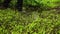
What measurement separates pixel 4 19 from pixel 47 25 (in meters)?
2.20

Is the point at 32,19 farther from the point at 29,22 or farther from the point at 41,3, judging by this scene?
the point at 41,3

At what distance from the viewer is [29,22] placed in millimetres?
8227

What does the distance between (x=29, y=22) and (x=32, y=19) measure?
308mm

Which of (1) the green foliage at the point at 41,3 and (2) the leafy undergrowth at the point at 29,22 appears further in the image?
(1) the green foliage at the point at 41,3

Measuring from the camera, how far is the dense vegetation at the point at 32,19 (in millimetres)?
7711

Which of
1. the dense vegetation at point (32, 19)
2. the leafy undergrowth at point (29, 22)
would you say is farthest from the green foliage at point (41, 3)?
the leafy undergrowth at point (29, 22)

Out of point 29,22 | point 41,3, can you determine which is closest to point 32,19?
point 29,22

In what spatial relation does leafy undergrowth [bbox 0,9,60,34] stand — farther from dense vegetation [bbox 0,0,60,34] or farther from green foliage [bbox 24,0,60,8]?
green foliage [bbox 24,0,60,8]

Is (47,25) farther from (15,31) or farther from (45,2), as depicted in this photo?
(45,2)

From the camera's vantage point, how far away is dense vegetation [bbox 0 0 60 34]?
25.3 feet

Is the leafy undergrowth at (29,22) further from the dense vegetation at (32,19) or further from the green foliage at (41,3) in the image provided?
the green foliage at (41,3)

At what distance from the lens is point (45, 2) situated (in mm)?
10344

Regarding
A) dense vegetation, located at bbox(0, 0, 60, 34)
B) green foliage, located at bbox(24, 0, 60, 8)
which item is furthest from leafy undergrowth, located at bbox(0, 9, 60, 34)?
green foliage, located at bbox(24, 0, 60, 8)

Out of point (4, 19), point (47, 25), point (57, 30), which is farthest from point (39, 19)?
point (4, 19)
